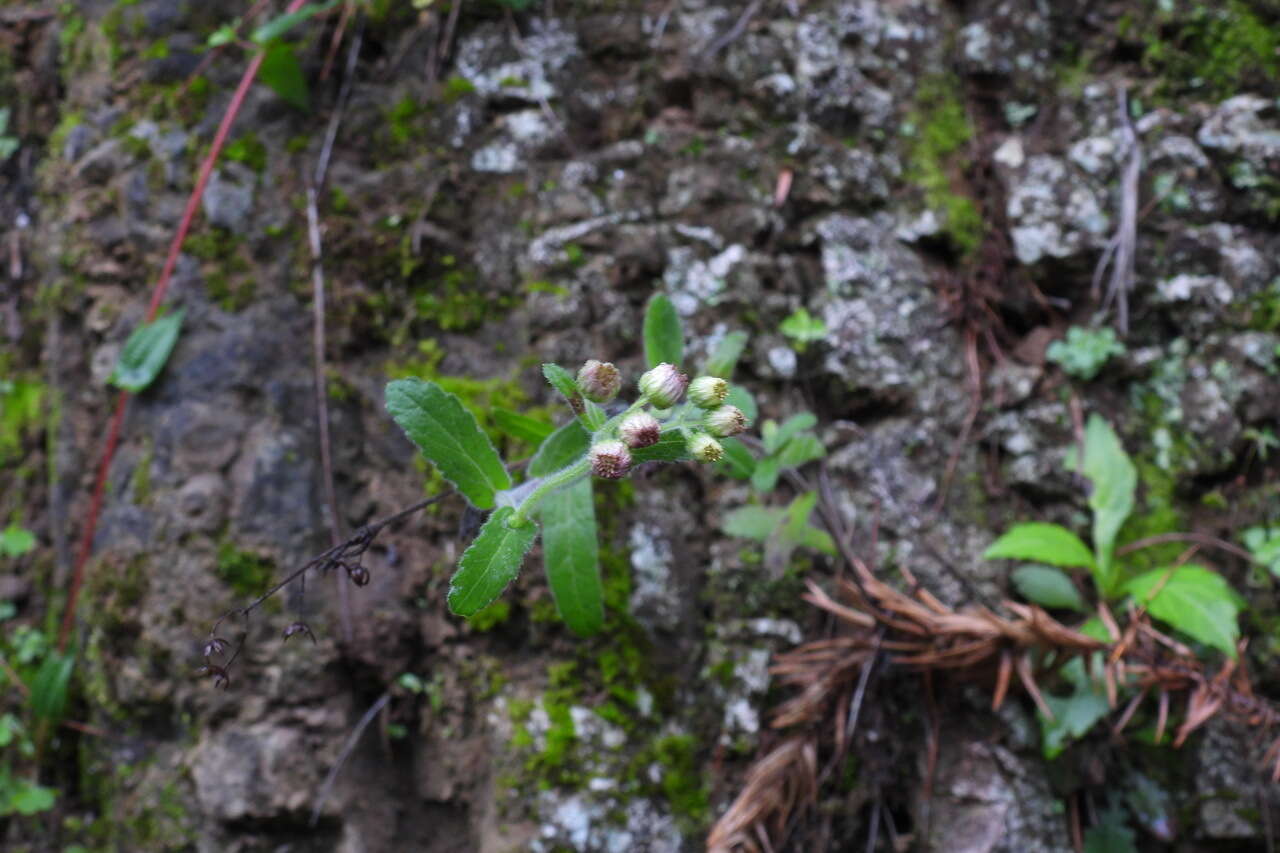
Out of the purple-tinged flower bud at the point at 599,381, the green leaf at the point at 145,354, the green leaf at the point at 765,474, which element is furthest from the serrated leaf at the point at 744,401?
the green leaf at the point at 145,354

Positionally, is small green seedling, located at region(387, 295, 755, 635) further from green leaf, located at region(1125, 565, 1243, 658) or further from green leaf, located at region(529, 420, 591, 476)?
green leaf, located at region(1125, 565, 1243, 658)

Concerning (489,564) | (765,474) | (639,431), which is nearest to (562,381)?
(639,431)

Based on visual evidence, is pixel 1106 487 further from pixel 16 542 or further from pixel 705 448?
pixel 16 542

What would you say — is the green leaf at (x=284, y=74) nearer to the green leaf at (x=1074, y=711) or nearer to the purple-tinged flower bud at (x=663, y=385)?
the purple-tinged flower bud at (x=663, y=385)

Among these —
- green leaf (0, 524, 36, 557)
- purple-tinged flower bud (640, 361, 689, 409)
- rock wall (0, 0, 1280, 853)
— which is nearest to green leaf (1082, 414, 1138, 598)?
rock wall (0, 0, 1280, 853)

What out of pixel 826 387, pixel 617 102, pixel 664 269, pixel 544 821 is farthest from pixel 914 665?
pixel 617 102

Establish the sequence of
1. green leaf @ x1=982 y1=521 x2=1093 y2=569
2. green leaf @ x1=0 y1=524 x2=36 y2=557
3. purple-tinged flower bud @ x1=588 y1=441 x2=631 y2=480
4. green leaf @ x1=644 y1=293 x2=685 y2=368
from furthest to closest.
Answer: green leaf @ x1=0 y1=524 x2=36 y2=557
green leaf @ x1=982 y1=521 x2=1093 y2=569
green leaf @ x1=644 y1=293 x2=685 y2=368
purple-tinged flower bud @ x1=588 y1=441 x2=631 y2=480

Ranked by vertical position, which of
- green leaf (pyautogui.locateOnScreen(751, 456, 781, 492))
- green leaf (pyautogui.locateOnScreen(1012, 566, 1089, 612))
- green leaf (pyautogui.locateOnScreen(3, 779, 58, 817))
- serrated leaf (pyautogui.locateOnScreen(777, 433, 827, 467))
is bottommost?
green leaf (pyautogui.locateOnScreen(3, 779, 58, 817))
